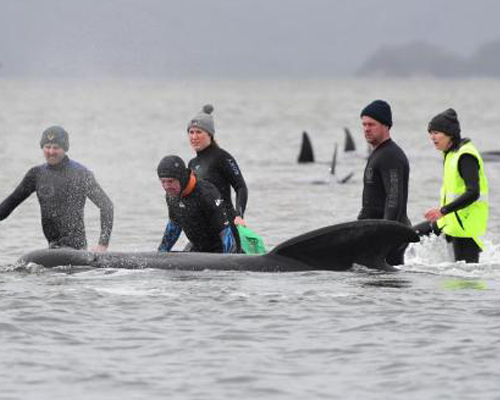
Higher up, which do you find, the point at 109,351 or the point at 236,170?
the point at 236,170

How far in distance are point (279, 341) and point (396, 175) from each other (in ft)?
9.56

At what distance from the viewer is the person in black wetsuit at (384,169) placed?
47.3ft

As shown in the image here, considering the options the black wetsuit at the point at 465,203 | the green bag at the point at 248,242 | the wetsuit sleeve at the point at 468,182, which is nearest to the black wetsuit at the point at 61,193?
the green bag at the point at 248,242

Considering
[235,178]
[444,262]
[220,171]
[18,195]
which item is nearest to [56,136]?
[18,195]

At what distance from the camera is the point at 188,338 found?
40.8 feet

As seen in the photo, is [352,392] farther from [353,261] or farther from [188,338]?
[353,261]

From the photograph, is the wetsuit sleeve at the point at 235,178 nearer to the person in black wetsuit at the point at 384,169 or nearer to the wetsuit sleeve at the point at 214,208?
the wetsuit sleeve at the point at 214,208

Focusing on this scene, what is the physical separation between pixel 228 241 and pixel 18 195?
2.53 metres

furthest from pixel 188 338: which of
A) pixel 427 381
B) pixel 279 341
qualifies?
pixel 427 381

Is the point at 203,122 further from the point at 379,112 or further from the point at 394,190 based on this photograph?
the point at 394,190

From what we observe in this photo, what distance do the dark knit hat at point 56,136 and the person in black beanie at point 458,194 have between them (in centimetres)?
422

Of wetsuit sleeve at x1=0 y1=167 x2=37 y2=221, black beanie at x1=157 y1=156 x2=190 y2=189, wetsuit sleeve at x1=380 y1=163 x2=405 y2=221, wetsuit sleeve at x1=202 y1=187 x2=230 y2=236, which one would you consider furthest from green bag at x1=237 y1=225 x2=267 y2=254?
wetsuit sleeve at x1=0 y1=167 x2=37 y2=221

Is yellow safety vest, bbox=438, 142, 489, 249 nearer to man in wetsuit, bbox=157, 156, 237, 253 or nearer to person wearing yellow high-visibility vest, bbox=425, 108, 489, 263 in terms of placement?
person wearing yellow high-visibility vest, bbox=425, 108, 489, 263

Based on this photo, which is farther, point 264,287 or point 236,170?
point 236,170
